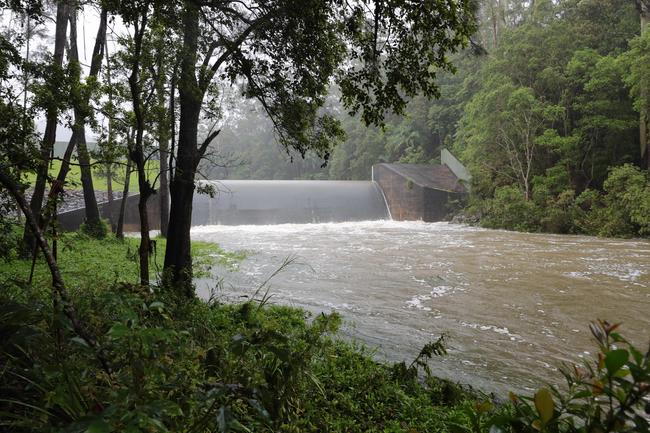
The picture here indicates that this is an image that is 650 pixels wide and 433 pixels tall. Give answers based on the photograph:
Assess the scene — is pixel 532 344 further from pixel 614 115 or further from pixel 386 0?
pixel 614 115

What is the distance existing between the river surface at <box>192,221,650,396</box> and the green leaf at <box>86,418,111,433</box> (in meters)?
3.16

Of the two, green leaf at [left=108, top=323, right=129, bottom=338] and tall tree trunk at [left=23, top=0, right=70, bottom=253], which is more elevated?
tall tree trunk at [left=23, top=0, right=70, bottom=253]

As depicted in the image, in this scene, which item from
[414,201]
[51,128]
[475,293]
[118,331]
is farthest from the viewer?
[414,201]

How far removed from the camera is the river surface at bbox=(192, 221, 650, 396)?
13.9ft

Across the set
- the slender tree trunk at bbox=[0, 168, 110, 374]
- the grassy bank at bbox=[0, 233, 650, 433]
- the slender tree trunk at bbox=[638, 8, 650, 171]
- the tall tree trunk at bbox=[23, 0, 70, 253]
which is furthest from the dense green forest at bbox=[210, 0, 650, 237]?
the slender tree trunk at bbox=[0, 168, 110, 374]

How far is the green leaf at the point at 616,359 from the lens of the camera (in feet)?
2.59

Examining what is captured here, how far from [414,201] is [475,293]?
1510 cm

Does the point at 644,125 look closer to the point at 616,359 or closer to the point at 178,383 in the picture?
the point at 616,359

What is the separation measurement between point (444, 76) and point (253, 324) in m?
29.3

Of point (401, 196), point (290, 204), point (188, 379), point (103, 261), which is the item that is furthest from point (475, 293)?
point (290, 204)

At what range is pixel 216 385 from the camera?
153cm

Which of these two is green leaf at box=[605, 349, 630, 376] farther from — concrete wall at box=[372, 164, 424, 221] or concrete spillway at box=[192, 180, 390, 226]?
concrete wall at box=[372, 164, 424, 221]

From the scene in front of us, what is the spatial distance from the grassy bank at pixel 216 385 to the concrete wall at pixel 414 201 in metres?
17.9

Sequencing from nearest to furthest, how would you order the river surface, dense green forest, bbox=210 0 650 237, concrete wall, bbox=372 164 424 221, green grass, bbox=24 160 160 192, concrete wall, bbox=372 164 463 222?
1. the river surface
2. green grass, bbox=24 160 160 192
3. dense green forest, bbox=210 0 650 237
4. concrete wall, bbox=372 164 463 222
5. concrete wall, bbox=372 164 424 221
